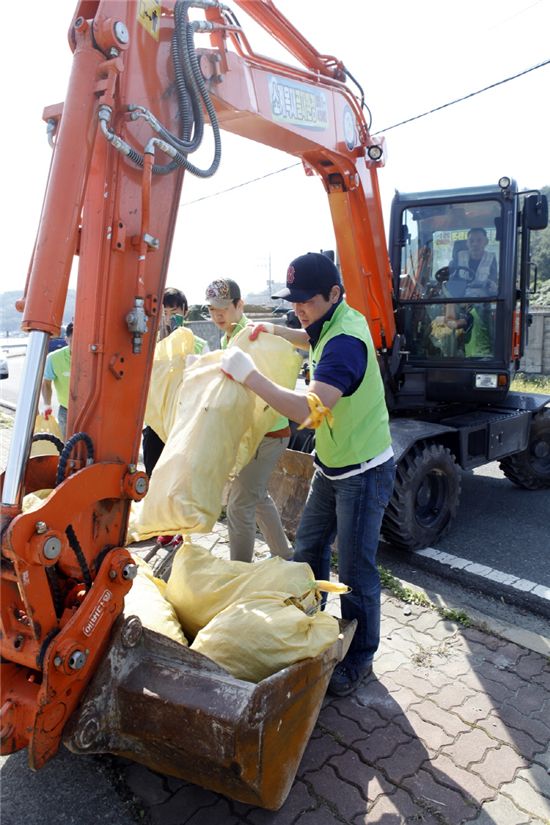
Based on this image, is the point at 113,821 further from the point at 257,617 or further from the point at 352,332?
the point at 352,332

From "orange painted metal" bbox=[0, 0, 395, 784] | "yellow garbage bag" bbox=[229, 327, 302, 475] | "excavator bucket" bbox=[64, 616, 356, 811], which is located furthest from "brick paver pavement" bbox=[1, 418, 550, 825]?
"yellow garbage bag" bbox=[229, 327, 302, 475]

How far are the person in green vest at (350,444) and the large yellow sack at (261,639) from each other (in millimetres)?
535

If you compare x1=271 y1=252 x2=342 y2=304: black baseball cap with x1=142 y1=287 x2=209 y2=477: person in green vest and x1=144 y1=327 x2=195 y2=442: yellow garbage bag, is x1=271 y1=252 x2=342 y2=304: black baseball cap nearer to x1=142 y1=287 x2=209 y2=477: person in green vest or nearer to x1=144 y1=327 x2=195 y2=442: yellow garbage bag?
x1=144 y1=327 x2=195 y2=442: yellow garbage bag

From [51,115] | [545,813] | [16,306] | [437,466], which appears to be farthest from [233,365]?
[437,466]

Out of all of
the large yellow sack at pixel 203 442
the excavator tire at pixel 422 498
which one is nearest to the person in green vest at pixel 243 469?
the large yellow sack at pixel 203 442

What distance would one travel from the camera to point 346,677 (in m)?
2.90

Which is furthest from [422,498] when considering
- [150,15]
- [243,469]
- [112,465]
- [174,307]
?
[150,15]

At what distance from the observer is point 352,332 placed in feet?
8.77

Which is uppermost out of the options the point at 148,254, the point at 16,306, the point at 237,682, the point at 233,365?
the point at 148,254

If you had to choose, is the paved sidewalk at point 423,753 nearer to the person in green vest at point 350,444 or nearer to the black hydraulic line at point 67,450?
the person in green vest at point 350,444

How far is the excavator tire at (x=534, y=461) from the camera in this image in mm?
6328

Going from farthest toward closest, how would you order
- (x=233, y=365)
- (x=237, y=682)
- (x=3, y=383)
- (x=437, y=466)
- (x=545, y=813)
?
(x=3, y=383)
(x=437, y=466)
(x=233, y=365)
(x=545, y=813)
(x=237, y=682)

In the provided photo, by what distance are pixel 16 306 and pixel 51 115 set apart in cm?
72

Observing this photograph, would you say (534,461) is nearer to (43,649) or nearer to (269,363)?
(269,363)
